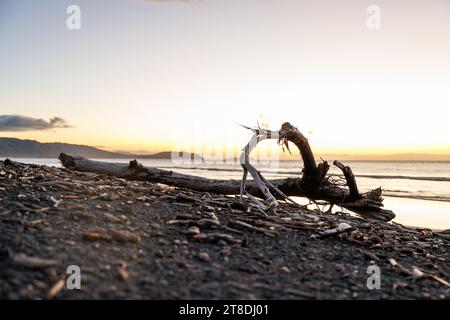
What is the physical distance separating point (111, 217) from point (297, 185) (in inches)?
220

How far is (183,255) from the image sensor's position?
429 cm

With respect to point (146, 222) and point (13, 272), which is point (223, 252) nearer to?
point (146, 222)

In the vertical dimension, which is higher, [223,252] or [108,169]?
[108,169]

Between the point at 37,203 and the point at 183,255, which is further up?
the point at 37,203

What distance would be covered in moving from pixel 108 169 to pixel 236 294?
7463 mm

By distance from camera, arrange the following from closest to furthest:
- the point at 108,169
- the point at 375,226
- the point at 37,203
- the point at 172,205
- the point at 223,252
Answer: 1. the point at 223,252
2. the point at 37,203
3. the point at 172,205
4. the point at 375,226
5. the point at 108,169

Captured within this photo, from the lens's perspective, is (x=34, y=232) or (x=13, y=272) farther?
(x=34, y=232)

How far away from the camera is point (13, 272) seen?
3.39 m
